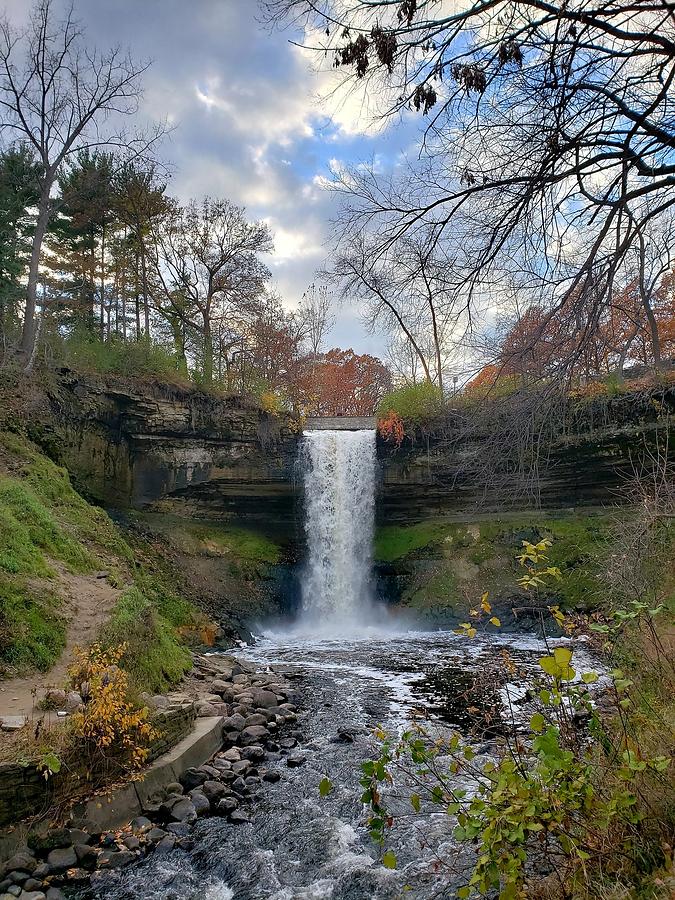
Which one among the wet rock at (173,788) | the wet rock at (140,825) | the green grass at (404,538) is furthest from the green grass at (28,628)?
the green grass at (404,538)

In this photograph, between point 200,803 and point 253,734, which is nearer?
point 200,803

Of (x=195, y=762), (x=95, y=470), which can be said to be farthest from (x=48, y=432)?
(x=195, y=762)

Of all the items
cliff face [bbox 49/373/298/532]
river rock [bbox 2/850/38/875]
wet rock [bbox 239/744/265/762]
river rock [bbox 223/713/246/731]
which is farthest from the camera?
cliff face [bbox 49/373/298/532]

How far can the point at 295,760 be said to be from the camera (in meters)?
6.74

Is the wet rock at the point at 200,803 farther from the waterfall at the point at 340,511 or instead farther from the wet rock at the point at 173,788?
the waterfall at the point at 340,511

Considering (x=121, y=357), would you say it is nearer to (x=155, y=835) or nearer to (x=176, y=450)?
(x=176, y=450)

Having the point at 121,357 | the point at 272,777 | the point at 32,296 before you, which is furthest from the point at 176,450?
the point at 272,777

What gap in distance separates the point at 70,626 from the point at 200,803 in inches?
123

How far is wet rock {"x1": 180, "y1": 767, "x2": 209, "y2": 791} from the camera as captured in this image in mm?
5891

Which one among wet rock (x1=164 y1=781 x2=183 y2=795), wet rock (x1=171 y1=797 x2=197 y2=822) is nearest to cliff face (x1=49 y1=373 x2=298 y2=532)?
wet rock (x1=164 y1=781 x2=183 y2=795)

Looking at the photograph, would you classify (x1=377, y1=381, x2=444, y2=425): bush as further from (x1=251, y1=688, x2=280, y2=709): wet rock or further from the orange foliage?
(x1=251, y1=688, x2=280, y2=709): wet rock

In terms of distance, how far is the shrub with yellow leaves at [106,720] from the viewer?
503 centimetres

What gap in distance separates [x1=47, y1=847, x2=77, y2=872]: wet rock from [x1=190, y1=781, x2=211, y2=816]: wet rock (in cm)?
125

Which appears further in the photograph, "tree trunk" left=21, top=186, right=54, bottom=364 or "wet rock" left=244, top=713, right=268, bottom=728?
"tree trunk" left=21, top=186, right=54, bottom=364
